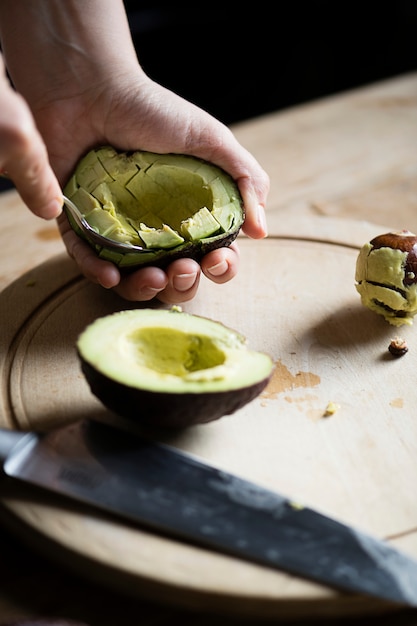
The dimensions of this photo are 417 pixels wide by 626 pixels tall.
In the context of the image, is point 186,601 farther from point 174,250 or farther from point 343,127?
point 343,127

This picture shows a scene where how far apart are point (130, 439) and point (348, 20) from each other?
3.78 m

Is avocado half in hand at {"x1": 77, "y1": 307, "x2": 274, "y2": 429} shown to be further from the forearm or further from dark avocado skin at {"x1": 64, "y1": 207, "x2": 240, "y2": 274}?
the forearm

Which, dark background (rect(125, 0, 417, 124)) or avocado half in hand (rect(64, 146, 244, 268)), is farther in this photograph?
dark background (rect(125, 0, 417, 124))

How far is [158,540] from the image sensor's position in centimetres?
130

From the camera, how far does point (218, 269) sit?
1.92 metres

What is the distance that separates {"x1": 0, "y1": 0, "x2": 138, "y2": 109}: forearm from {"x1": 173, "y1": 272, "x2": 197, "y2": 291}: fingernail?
0.74 meters

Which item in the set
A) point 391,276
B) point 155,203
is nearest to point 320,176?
point 155,203

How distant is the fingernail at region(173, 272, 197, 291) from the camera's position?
73.1 inches

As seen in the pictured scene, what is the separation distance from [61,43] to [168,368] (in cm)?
122

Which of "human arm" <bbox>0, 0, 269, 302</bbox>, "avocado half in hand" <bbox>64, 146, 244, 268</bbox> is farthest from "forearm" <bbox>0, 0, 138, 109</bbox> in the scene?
"avocado half in hand" <bbox>64, 146, 244, 268</bbox>

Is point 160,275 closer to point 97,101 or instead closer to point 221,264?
point 221,264

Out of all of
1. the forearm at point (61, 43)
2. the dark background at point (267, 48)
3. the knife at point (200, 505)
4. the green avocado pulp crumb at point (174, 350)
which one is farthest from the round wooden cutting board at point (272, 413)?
the dark background at point (267, 48)

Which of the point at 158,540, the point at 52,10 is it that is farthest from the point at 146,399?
the point at 52,10

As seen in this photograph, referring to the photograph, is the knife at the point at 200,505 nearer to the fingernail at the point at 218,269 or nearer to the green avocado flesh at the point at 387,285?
the fingernail at the point at 218,269
